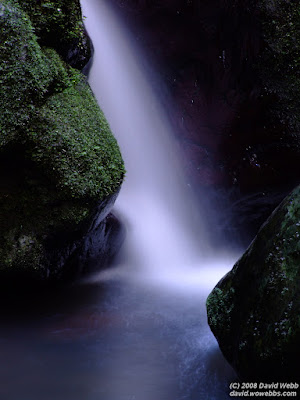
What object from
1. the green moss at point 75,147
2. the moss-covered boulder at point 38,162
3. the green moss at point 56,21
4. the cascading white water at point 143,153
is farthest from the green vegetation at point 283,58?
the moss-covered boulder at point 38,162

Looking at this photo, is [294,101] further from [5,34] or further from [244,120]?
[5,34]

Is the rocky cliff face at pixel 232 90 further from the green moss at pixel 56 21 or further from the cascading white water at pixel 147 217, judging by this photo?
the green moss at pixel 56 21

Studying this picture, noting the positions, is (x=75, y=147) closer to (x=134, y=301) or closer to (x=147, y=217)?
(x=134, y=301)

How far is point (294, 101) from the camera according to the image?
289 inches

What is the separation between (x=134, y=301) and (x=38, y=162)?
8.49 ft

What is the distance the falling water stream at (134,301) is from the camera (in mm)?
3477

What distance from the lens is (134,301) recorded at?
569 cm

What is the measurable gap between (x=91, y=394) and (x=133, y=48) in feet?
24.5

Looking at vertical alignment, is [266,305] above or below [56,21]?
below

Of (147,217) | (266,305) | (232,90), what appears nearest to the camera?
(266,305)

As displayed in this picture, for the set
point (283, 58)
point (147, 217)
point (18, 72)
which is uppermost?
point (18, 72)

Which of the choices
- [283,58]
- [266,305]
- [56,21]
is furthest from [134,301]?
[283,58]

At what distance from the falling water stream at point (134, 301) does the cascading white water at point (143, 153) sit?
0.08 feet

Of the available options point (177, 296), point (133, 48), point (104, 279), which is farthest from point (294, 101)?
point (104, 279)
